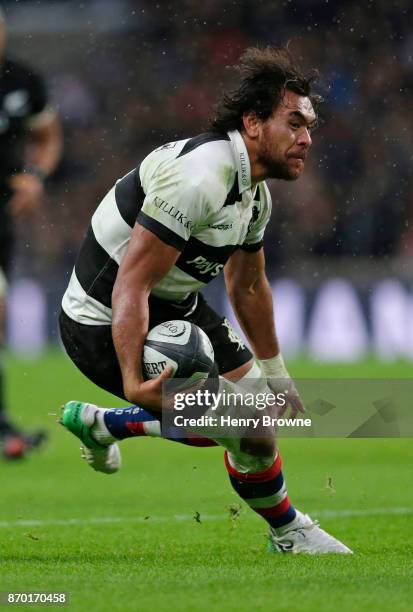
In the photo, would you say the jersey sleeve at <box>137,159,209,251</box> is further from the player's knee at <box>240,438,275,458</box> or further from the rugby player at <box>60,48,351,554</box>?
the player's knee at <box>240,438,275,458</box>

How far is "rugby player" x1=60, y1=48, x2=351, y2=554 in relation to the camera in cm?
501

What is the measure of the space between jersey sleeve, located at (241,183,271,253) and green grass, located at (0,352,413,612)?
3.64ft

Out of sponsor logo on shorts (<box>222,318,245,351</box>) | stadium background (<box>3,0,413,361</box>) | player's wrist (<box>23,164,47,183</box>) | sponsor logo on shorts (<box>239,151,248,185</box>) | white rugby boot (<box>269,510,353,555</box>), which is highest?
sponsor logo on shorts (<box>239,151,248,185</box>)

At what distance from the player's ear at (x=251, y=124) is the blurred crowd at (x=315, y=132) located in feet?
37.3

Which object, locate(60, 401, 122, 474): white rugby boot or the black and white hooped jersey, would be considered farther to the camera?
locate(60, 401, 122, 474): white rugby boot

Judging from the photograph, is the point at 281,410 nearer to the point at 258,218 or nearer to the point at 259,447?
the point at 259,447

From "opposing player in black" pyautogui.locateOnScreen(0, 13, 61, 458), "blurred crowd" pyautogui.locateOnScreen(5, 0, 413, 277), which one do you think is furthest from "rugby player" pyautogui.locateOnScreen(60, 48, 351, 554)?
"blurred crowd" pyautogui.locateOnScreen(5, 0, 413, 277)

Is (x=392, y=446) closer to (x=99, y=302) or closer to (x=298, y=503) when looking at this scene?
(x=298, y=503)

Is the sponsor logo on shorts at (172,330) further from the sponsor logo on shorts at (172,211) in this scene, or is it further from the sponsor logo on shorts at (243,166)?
the sponsor logo on shorts at (243,166)

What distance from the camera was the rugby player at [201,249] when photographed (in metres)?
5.01

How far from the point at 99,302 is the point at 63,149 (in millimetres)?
14521

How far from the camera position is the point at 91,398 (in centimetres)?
1230

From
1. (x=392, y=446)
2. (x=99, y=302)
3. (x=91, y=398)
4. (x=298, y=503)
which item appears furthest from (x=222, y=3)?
(x=99, y=302)

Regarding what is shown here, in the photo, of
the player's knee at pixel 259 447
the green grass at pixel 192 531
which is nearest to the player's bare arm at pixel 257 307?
the player's knee at pixel 259 447
